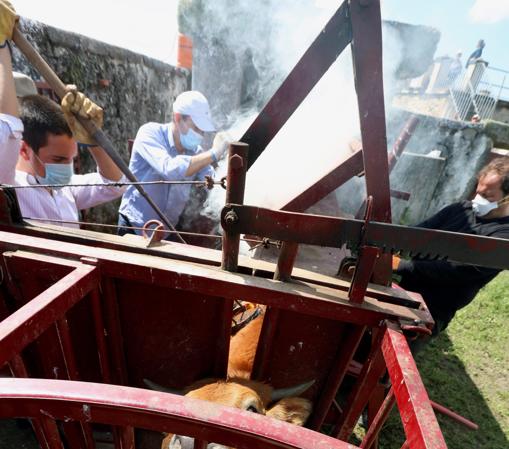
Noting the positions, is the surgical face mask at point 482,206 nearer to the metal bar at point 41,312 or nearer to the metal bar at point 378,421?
the metal bar at point 378,421

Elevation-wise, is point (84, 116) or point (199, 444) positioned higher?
point (84, 116)

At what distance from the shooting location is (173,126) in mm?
3518

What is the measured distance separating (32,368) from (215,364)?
1107 millimetres

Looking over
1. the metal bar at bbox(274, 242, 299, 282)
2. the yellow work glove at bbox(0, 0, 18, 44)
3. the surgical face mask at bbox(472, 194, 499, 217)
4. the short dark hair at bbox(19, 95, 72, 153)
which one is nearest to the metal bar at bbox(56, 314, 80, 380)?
the metal bar at bbox(274, 242, 299, 282)

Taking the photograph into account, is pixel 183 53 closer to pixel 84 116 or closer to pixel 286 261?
pixel 84 116

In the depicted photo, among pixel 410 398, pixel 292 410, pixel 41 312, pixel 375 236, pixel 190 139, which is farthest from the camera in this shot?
pixel 190 139

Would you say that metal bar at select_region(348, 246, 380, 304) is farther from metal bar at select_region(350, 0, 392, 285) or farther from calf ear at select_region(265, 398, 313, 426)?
calf ear at select_region(265, 398, 313, 426)

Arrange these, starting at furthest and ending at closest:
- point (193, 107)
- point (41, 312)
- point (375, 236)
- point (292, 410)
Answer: point (193, 107) < point (292, 410) < point (375, 236) < point (41, 312)

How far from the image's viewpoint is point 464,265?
251 cm

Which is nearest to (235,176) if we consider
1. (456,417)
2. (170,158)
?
(170,158)

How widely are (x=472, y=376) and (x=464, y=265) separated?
232cm

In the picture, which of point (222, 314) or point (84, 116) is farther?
point (84, 116)

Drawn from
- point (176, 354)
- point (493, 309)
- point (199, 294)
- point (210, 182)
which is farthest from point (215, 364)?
→ point (493, 309)

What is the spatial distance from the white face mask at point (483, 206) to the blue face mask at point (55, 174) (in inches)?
131
